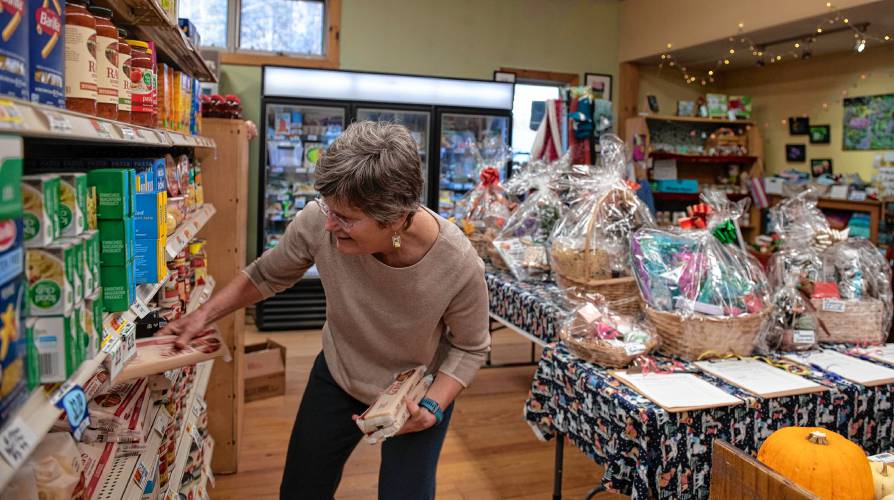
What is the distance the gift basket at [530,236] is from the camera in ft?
11.7

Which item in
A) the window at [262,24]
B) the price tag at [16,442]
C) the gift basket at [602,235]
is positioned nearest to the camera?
the price tag at [16,442]

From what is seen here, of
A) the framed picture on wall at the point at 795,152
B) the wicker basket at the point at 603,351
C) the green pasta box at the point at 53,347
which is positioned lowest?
the wicker basket at the point at 603,351

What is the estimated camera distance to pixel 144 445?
1694 millimetres

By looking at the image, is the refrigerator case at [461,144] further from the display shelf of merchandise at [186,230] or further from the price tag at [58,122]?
the price tag at [58,122]

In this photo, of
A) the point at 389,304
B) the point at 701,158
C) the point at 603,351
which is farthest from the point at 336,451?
the point at 701,158

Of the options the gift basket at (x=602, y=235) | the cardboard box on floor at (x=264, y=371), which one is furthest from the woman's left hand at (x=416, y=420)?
the cardboard box on floor at (x=264, y=371)

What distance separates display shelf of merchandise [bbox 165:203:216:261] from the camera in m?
1.79

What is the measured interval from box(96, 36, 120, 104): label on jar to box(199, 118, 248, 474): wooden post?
1.69 meters

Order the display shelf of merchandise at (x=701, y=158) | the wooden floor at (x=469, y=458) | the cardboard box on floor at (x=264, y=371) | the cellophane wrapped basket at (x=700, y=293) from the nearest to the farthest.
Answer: the cellophane wrapped basket at (x=700, y=293) < the wooden floor at (x=469, y=458) < the cardboard box on floor at (x=264, y=371) < the display shelf of merchandise at (x=701, y=158)

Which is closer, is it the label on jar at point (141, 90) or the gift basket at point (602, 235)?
the label on jar at point (141, 90)

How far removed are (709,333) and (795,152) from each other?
5755mm

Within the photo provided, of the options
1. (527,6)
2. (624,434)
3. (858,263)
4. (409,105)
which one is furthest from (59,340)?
(527,6)

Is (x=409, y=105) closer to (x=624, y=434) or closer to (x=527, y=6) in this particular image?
(x=527, y=6)

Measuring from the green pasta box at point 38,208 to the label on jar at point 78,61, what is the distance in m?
0.34
